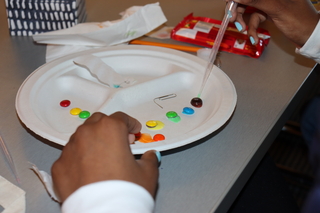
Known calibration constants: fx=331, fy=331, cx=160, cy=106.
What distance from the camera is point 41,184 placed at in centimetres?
51

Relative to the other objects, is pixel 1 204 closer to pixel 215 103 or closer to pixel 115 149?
pixel 115 149

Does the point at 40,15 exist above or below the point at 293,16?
below

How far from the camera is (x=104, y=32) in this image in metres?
0.89

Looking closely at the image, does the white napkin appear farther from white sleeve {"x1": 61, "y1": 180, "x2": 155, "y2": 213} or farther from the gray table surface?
white sleeve {"x1": 61, "y1": 180, "x2": 155, "y2": 213}

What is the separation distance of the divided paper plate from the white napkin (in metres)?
0.09

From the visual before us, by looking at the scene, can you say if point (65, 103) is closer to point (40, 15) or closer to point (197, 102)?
point (197, 102)

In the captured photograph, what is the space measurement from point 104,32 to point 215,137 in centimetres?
45

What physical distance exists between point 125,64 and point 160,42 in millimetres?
174

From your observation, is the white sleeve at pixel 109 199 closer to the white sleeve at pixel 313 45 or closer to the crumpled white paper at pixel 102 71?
the crumpled white paper at pixel 102 71

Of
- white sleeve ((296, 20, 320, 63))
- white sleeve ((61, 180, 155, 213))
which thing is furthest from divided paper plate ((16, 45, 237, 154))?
white sleeve ((296, 20, 320, 63))

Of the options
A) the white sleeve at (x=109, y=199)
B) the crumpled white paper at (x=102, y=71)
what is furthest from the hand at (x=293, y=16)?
the white sleeve at (x=109, y=199)

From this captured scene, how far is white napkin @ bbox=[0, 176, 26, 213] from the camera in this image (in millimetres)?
465

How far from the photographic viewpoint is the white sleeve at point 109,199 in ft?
1.24

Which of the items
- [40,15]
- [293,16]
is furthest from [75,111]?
[293,16]
